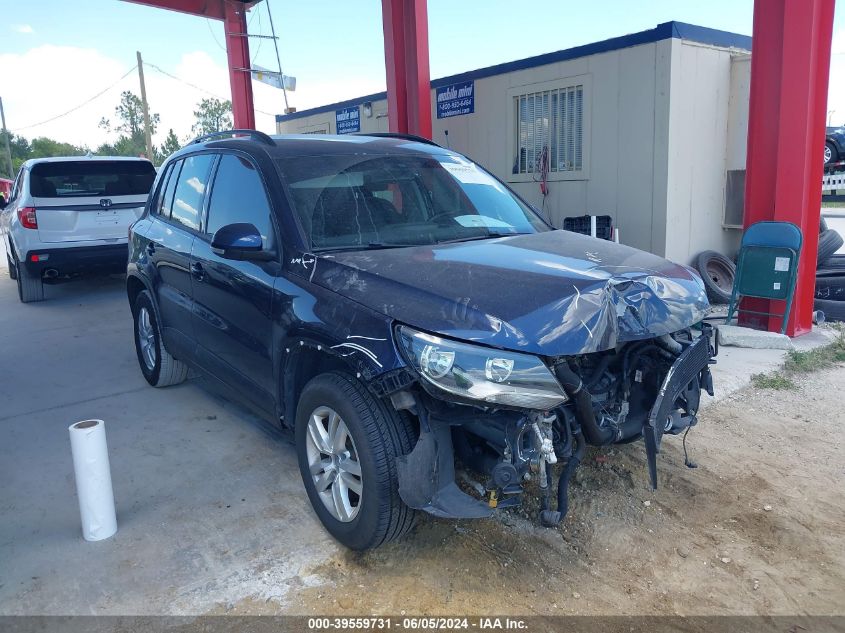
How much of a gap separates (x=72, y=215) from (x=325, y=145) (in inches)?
262

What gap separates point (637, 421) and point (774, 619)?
0.94 m

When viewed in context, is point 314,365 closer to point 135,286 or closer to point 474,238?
point 474,238

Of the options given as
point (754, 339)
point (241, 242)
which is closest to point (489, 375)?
point (241, 242)

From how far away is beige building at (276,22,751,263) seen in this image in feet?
27.4

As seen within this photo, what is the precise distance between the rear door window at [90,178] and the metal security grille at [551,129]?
547 cm

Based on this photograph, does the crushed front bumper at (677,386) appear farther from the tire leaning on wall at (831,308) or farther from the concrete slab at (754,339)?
the tire leaning on wall at (831,308)

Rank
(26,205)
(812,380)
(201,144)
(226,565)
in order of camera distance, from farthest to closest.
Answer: (26,205) → (812,380) → (201,144) → (226,565)

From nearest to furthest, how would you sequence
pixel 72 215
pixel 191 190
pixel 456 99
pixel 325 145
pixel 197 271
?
pixel 325 145, pixel 197 271, pixel 191 190, pixel 72 215, pixel 456 99

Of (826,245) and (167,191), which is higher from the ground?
(167,191)

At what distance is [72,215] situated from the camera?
367 inches

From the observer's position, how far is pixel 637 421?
3.20m

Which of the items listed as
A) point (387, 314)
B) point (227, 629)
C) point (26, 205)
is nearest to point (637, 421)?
point (387, 314)

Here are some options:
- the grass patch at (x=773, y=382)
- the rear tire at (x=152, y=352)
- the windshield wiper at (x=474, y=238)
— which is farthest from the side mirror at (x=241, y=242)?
the grass patch at (x=773, y=382)

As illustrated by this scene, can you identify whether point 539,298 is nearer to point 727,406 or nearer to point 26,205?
point 727,406
